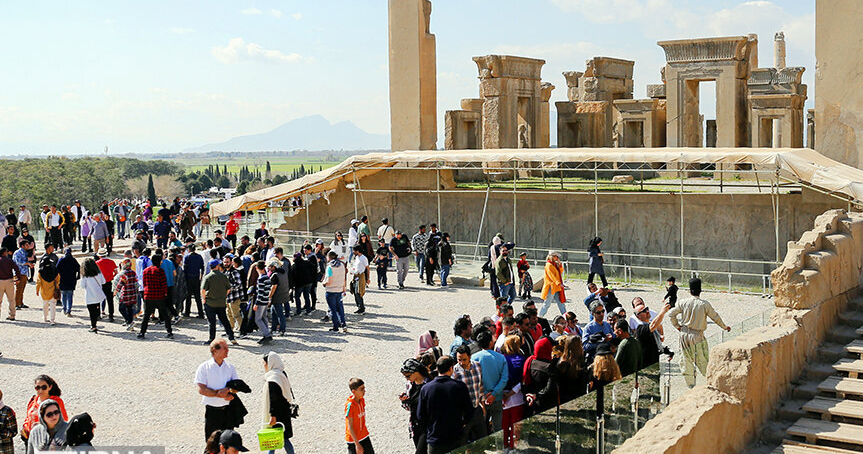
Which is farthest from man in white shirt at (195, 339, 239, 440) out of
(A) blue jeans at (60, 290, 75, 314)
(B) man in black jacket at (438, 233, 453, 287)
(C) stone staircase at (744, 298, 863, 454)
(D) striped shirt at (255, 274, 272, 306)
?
(B) man in black jacket at (438, 233, 453, 287)

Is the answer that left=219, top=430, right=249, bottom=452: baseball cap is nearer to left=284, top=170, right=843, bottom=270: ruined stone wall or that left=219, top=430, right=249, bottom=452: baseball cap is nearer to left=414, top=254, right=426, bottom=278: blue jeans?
left=414, top=254, right=426, bottom=278: blue jeans

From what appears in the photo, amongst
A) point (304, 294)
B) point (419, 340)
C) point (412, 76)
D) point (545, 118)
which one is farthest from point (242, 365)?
point (545, 118)

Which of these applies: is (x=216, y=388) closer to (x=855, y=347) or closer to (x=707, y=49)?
(x=855, y=347)

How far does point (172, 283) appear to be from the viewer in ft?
52.5

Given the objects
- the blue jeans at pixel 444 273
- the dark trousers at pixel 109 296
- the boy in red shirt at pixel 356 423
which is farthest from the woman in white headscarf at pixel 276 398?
the blue jeans at pixel 444 273

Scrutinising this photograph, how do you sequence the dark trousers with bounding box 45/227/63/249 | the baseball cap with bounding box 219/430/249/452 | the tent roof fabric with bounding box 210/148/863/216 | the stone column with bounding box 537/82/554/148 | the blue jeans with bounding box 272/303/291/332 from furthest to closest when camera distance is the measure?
the stone column with bounding box 537/82/554/148
the dark trousers with bounding box 45/227/63/249
the tent roof fabric with bounding box 210/148/863/216
the blue jeans with bounding box 272/303/291/332
the baseball cap with bounding box 219/430/249/452

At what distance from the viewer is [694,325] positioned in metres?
11.0

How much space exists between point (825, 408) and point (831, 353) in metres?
1.35

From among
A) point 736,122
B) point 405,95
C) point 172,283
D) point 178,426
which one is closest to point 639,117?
point 736,122

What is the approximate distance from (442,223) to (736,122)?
1016 cm

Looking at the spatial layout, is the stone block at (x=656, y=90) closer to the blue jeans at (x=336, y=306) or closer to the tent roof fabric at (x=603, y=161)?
the tent roof fabric at (x=603, y=161)

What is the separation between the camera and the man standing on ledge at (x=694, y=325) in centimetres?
1067

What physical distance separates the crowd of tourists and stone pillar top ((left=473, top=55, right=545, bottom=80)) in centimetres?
1287

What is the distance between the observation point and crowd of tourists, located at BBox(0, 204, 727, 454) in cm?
789
